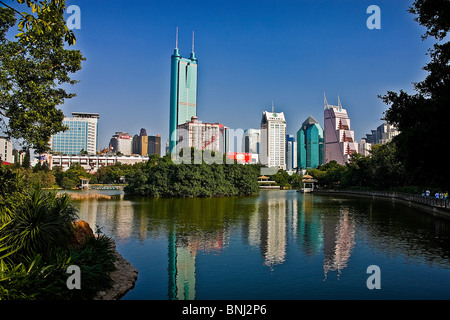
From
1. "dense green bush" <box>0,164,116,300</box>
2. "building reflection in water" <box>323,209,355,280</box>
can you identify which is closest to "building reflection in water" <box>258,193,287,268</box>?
"building reflection in water" <box>323,209,355,280</box>

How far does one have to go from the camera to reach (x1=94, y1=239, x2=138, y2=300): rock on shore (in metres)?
9.52

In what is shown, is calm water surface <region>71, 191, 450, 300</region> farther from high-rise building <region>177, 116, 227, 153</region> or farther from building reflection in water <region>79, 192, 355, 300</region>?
high-rise building <region>177, 116, 227, 153</region>

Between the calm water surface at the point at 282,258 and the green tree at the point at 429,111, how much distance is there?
3821mm

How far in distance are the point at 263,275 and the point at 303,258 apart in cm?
306

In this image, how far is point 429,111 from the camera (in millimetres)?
12352

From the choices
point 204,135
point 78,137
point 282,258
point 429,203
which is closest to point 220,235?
point 282,258

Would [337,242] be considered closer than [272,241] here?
Yes

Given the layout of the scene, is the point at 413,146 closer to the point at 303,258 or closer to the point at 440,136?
the point at 440,136

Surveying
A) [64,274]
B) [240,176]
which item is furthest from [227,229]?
[240,176]

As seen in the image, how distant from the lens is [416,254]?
14.9 meters

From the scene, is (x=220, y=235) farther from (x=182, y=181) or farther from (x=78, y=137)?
(x=78, y=137)

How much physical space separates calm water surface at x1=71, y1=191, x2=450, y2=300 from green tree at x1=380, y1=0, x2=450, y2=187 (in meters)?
3.82

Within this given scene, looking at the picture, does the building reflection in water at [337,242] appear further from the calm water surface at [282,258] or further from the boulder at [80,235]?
the boulder at [80,235]

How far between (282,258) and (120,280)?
6.49m
